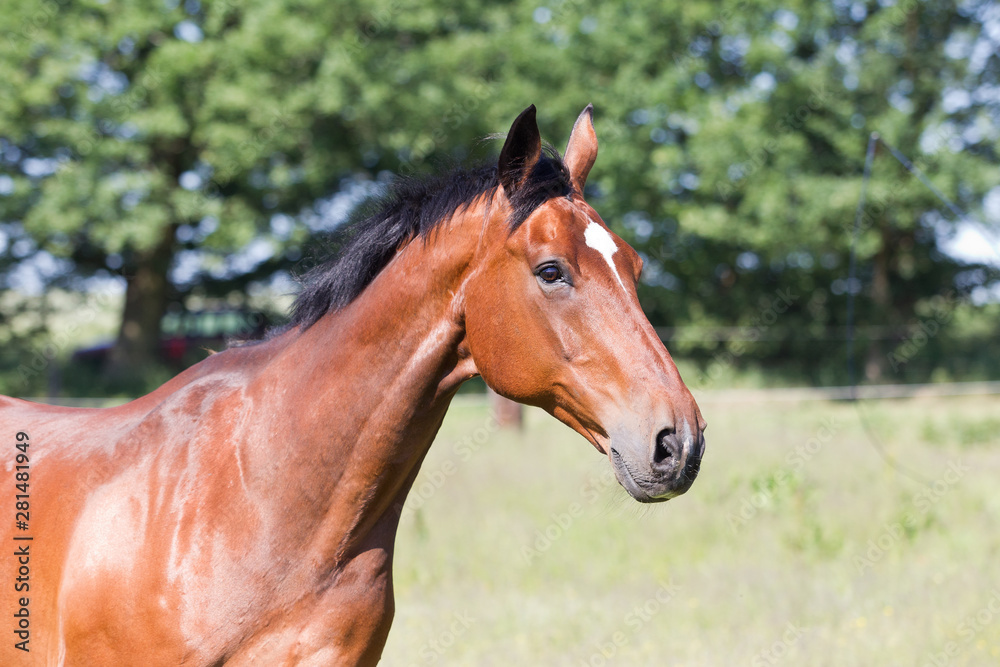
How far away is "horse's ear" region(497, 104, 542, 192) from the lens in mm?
1928

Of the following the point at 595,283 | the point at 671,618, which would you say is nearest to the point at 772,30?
the point at 671,618

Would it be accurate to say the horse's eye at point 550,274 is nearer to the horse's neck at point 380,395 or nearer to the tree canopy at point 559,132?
the horse's neck at point 380,395

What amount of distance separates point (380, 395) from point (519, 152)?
749 millimetres

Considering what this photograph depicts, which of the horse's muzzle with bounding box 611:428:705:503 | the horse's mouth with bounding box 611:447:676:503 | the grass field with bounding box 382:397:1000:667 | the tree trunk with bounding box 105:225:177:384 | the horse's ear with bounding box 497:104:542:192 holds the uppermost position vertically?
the horse's ear with bounding box 497:104:542:192

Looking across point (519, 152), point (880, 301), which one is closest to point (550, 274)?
point (519, 152)

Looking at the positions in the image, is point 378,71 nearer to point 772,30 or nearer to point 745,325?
point 772,30

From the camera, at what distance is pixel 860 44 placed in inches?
669

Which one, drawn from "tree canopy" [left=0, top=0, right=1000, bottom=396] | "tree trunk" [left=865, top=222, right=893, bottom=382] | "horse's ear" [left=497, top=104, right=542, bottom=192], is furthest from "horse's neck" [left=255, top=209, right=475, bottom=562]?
"tree trunk" [left=865, top=222, right=893, bottom=382]

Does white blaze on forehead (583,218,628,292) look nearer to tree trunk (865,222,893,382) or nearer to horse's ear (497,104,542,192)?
horse's ear (497,104,542,192)

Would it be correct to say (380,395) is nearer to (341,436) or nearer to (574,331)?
(341,436)

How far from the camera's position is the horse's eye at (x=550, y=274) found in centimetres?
190

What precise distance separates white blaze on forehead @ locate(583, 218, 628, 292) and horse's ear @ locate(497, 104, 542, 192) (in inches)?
9.3

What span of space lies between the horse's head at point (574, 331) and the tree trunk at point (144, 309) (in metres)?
16.6

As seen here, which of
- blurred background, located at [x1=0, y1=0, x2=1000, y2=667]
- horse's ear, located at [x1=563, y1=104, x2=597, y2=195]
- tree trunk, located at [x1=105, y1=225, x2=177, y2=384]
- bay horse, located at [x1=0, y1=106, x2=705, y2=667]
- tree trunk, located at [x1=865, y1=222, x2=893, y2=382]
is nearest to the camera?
bay horse, located at [x1=0, y1=106, x2=705, y2=667]
